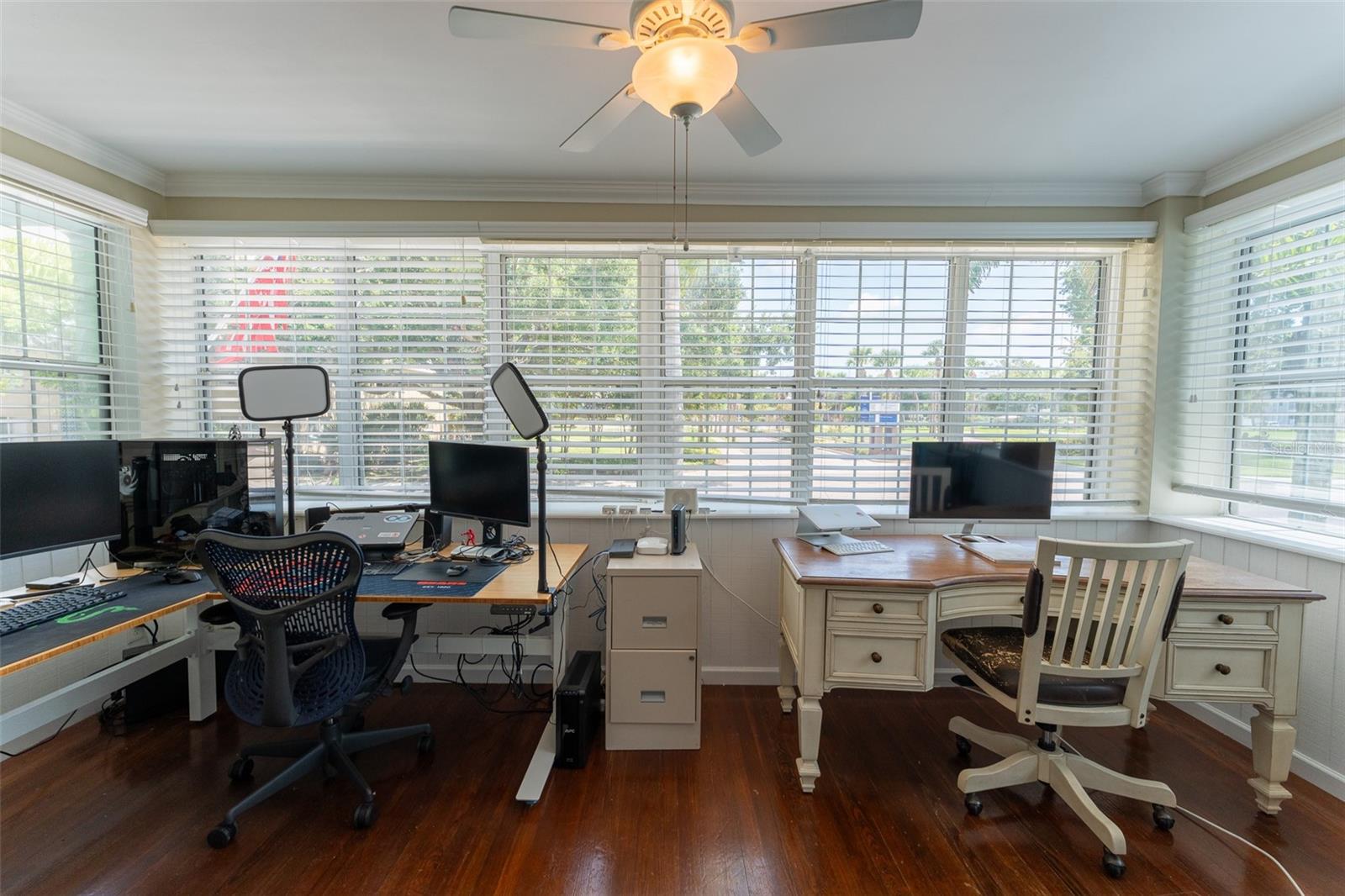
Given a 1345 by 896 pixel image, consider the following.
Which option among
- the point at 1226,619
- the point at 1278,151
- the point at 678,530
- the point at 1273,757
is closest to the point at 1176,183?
the point at 1278,151

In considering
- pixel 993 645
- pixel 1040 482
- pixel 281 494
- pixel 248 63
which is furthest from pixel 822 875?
pixel 248 63

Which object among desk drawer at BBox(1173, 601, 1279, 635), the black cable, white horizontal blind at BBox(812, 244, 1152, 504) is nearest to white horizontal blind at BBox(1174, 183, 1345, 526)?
white horizontal blind at BBox(812, 244, 1152, 504)

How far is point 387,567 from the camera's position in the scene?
2.18 m

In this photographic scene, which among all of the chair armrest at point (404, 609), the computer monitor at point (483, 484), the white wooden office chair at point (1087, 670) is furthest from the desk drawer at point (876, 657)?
the chair armrest at point (404, 609)

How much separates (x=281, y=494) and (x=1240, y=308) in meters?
4.43

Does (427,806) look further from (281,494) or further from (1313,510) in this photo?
(1313,510)

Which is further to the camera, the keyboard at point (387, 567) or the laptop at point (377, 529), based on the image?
the laptop at point (377, 529)

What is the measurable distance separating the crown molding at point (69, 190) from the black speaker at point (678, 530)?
2860 millimetres

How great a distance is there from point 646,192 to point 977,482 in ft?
6.83

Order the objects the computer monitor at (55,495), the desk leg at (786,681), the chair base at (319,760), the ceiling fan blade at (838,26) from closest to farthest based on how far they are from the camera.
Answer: the ceiling fan blade at (838,26), the chair base at (319,760), the computer monitor at (55,495), the desk leg at (786,681)

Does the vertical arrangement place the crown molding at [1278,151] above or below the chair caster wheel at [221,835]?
above

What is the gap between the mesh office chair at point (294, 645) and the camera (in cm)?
157

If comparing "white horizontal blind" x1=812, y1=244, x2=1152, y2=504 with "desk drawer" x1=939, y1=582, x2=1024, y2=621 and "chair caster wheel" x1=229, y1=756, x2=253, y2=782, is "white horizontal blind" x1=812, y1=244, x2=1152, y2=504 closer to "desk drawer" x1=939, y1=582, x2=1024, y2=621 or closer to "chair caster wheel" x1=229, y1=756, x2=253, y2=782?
"desk drawer" x1=939, y1=582, x2=1024, y2=621

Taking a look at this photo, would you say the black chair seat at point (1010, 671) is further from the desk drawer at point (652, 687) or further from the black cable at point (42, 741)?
the black cable at point (42, 741)
